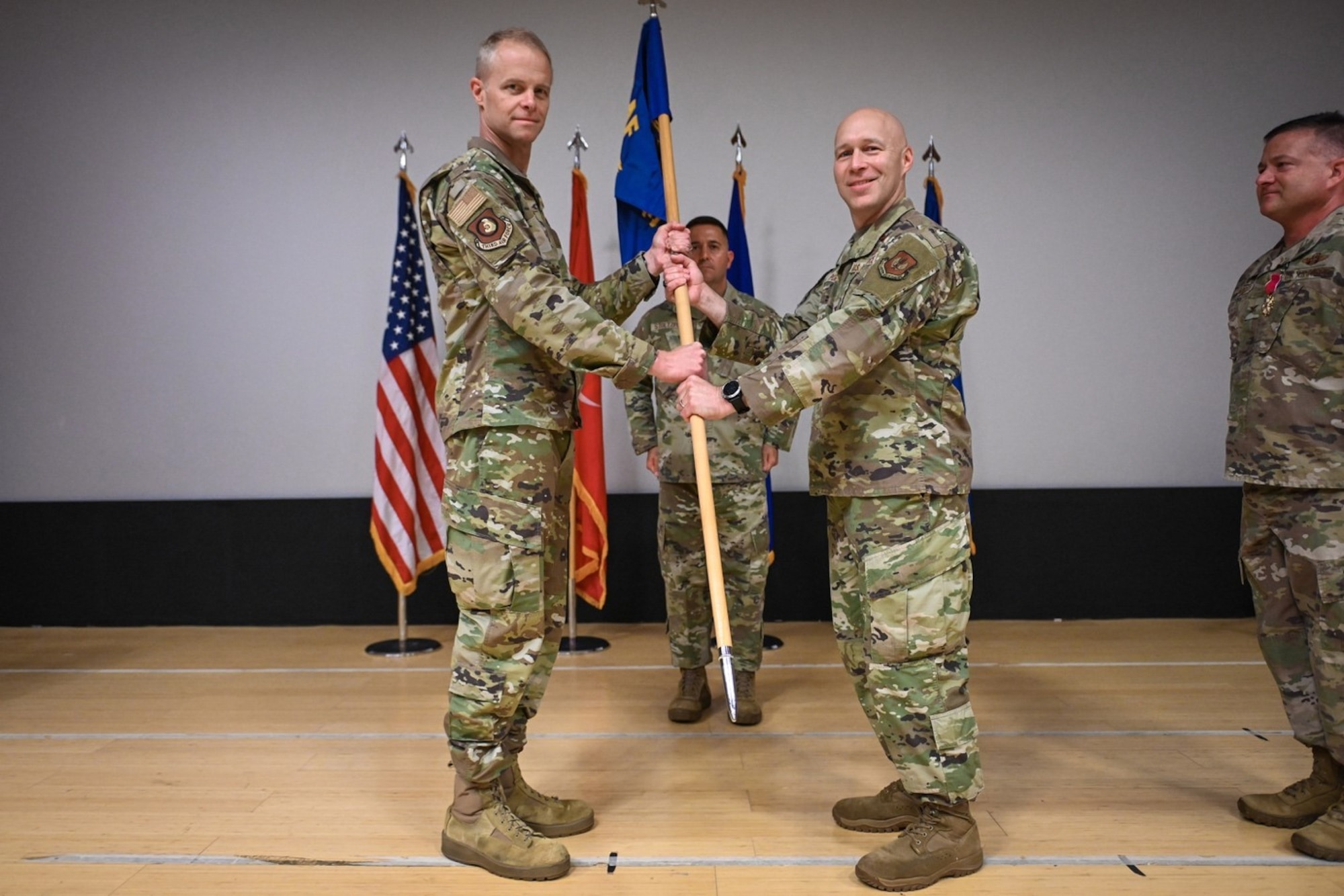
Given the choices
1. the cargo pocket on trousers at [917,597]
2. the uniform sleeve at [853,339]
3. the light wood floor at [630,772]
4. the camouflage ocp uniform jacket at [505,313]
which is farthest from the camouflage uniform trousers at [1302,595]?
the camouflage ocp uniform jacket at [505,313]

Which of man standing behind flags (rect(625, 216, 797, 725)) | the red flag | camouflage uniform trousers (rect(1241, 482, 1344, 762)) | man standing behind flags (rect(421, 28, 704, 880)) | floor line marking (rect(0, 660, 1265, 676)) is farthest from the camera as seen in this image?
the red flag

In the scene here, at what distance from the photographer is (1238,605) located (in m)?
5.33

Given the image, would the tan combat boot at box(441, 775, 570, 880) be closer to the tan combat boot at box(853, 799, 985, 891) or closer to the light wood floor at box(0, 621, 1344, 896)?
the light wood floor at box(0, 621, 1344, 896)

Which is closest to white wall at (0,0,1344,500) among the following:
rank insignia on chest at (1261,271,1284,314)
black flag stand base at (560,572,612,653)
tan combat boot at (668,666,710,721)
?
black flag stand base at (560,572,612,653)

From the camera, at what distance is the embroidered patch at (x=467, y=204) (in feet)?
7.83

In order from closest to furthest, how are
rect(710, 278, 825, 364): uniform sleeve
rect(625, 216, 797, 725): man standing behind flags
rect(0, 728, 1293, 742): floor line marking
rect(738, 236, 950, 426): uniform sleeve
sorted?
A: rect(738, 236, 950, 426): uniform sleeve
rect(710, 278, 825, 364): uniform sleeve
rect(0, 728, 1293, 742): floor line marking
rect(625, 216, 797, 725): man standing behind flags

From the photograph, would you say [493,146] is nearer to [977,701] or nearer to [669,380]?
[669,380]

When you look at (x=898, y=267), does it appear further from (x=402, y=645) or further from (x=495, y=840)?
(x=402, y=645)

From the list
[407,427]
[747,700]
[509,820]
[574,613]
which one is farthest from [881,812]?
[407,427]

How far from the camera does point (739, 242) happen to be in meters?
4.83

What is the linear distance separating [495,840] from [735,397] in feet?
3.72

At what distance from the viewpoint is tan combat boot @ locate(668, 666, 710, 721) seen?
143 inches

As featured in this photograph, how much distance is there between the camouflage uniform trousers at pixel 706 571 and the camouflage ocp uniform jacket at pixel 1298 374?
1.57 meters

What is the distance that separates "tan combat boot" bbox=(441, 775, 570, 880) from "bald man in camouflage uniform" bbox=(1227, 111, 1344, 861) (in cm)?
173
